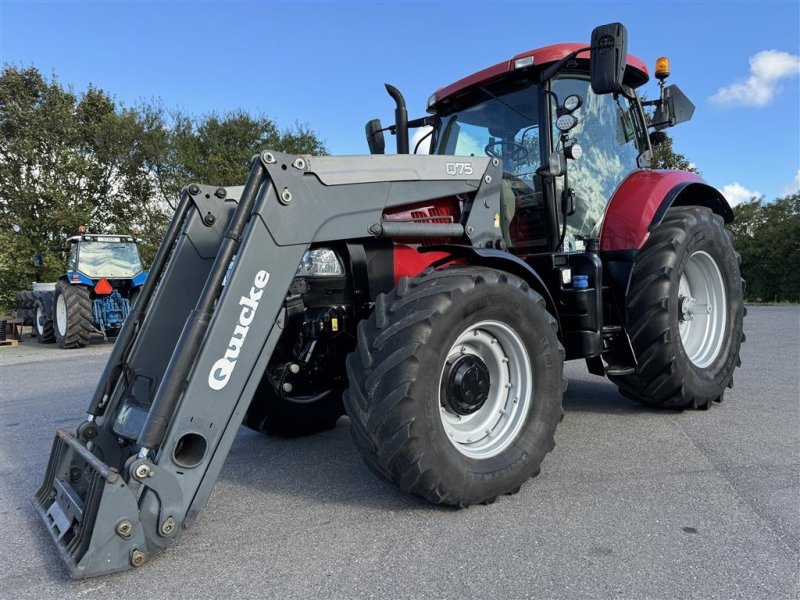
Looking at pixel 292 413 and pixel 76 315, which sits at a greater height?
Result: pixel 292 413

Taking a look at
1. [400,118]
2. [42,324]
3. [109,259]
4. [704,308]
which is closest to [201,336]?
[400,118]

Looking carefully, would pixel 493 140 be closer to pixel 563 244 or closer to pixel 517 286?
pixel 563 244

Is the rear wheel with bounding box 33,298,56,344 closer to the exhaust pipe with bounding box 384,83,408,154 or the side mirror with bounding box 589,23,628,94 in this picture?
the exhaust pipe with bounding box 384,83,408,154

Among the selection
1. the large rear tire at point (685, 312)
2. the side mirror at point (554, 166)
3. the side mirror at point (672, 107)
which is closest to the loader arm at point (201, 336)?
the side mirror at point (554, 166)

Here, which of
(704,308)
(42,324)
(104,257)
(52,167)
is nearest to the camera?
(704,308)

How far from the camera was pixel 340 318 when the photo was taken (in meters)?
3.20

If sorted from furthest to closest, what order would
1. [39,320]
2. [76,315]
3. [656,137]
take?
1. [39,320]
2. [76,315]
3. [656,137]

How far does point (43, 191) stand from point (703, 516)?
77.9 feet

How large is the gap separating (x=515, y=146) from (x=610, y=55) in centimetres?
104

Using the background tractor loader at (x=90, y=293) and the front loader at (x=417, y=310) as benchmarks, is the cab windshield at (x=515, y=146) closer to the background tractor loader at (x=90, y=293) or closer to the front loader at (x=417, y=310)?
the front loader at (x=417, y=310)

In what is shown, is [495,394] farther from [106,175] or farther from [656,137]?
[106,175]

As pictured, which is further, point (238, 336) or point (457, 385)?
point (457, 385)

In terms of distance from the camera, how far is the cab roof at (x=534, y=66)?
3969 mm

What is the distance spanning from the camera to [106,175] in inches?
918
